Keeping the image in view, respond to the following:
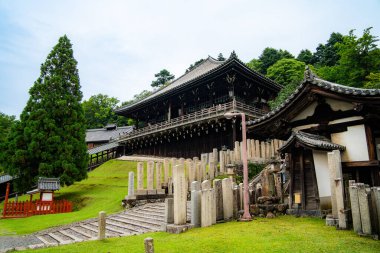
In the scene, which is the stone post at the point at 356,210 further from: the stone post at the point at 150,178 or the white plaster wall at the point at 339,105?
the stone post at the point at 150,178

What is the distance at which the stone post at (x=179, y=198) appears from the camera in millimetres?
8023

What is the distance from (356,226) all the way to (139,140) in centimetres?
2997

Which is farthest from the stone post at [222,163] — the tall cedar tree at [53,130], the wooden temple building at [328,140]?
the tall cedar tree at [53,130]

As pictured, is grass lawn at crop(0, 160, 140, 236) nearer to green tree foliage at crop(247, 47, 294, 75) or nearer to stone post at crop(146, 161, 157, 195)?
stone post at crop(146, 161, 157, 195)

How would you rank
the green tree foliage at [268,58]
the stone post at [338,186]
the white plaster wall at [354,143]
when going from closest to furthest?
the stone post at [338,186] < the white plaster wall at [354,143] < the green tree foliage at [268,58]

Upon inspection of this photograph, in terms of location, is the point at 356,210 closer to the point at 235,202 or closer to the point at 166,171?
the point at 235,202

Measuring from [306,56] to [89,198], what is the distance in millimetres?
49429

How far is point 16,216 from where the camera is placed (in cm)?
1680

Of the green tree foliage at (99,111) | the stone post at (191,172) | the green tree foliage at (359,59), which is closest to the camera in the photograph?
the stone post at (191,172)

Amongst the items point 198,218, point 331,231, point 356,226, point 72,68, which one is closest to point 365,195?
point 356,226

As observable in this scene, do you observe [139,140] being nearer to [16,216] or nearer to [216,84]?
[216,84]

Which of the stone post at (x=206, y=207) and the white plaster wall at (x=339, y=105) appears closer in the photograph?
the stone post at (x=206, y=207)

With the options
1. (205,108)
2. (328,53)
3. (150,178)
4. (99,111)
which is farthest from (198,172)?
(99,111)

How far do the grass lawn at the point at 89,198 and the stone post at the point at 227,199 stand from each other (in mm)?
6769
